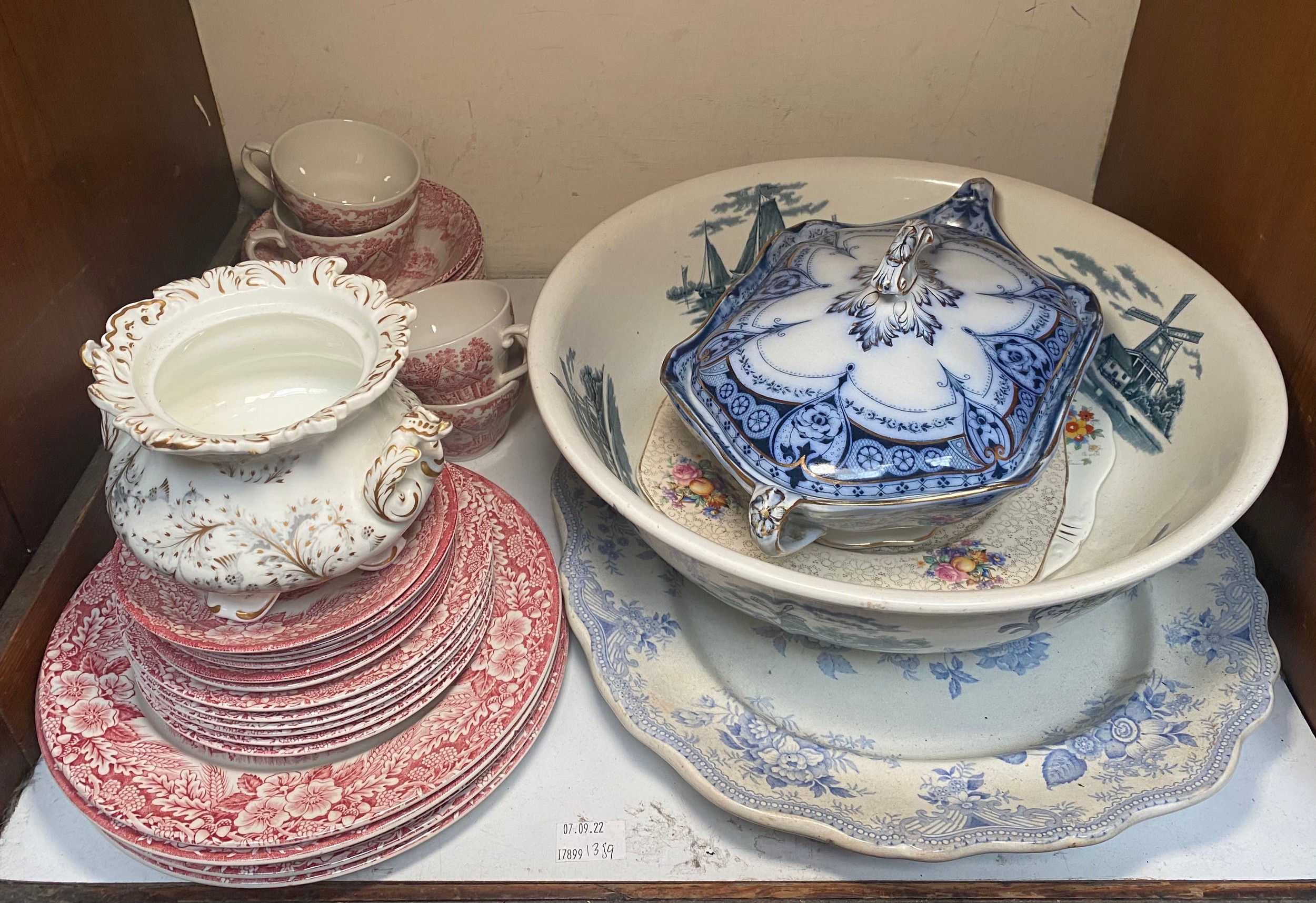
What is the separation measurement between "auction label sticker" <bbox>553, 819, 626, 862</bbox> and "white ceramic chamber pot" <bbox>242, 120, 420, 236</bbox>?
60cm

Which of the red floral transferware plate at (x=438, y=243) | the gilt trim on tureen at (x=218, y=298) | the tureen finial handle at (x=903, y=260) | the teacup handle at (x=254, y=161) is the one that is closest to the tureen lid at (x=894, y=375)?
the tureen finial handle at (x=903, y=260)

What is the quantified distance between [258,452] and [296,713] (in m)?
0.19

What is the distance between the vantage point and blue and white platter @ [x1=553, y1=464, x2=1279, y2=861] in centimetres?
66

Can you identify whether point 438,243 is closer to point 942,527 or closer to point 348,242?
point 348,242

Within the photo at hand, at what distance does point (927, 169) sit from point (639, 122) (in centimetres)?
33

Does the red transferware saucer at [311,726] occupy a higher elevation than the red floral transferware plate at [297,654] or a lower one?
lower

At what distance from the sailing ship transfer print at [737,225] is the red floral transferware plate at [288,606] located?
0.38 meters

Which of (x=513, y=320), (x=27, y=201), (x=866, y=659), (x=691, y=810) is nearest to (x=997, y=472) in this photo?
(x=866, y=659)

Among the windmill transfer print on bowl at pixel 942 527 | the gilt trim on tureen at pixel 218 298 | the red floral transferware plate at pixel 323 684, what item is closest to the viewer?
the gilt trim on tureen at pixel 218 298

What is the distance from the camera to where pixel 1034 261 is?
955mm

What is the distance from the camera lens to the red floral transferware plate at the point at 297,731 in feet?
2.19

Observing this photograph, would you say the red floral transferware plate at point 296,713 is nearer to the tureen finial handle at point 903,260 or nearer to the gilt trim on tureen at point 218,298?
the gilt trim on tureen at point 218,298

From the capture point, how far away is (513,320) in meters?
0.94

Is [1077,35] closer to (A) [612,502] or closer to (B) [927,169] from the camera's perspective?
(B) [927,169]
